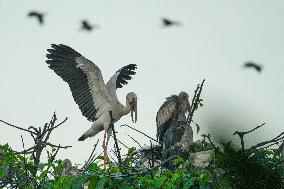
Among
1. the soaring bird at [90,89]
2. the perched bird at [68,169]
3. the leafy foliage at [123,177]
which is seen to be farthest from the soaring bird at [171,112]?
the leafy foliage at [123,177]

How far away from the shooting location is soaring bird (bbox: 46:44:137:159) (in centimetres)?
811

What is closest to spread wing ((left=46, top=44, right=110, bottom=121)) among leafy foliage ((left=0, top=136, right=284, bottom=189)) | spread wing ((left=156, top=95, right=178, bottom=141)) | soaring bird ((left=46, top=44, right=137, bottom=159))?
soaring bird ((left=46, top=44, right=137, bottom=159))

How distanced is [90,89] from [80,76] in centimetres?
30

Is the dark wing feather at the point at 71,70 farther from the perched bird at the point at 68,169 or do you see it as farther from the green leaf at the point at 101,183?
the green leaf at the point at 101,183

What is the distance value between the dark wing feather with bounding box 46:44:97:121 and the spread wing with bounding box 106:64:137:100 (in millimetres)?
427

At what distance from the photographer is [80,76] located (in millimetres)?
8227

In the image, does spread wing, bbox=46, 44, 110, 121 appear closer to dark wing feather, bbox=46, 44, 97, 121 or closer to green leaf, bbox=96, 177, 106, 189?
dark wing feather, bbox=46, 44, 97, 121

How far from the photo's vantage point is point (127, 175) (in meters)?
3.58

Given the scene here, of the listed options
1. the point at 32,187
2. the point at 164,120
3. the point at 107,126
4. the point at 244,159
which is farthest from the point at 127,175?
the point at 164,120

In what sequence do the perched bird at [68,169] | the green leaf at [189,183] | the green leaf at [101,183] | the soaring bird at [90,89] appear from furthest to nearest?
the perched bird at [68,169] < the soaring bird at [90,89] < the green leaf at [189,183] < the green leaf at [101,183]

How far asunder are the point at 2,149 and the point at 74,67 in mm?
3517

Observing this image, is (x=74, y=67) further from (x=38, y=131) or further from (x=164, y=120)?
(x=38, y=131)

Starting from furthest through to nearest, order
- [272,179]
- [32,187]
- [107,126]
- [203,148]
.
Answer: [107,126]
[203,148]
[32,187]
[272,179]

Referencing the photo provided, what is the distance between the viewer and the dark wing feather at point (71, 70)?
8109 millimetres
